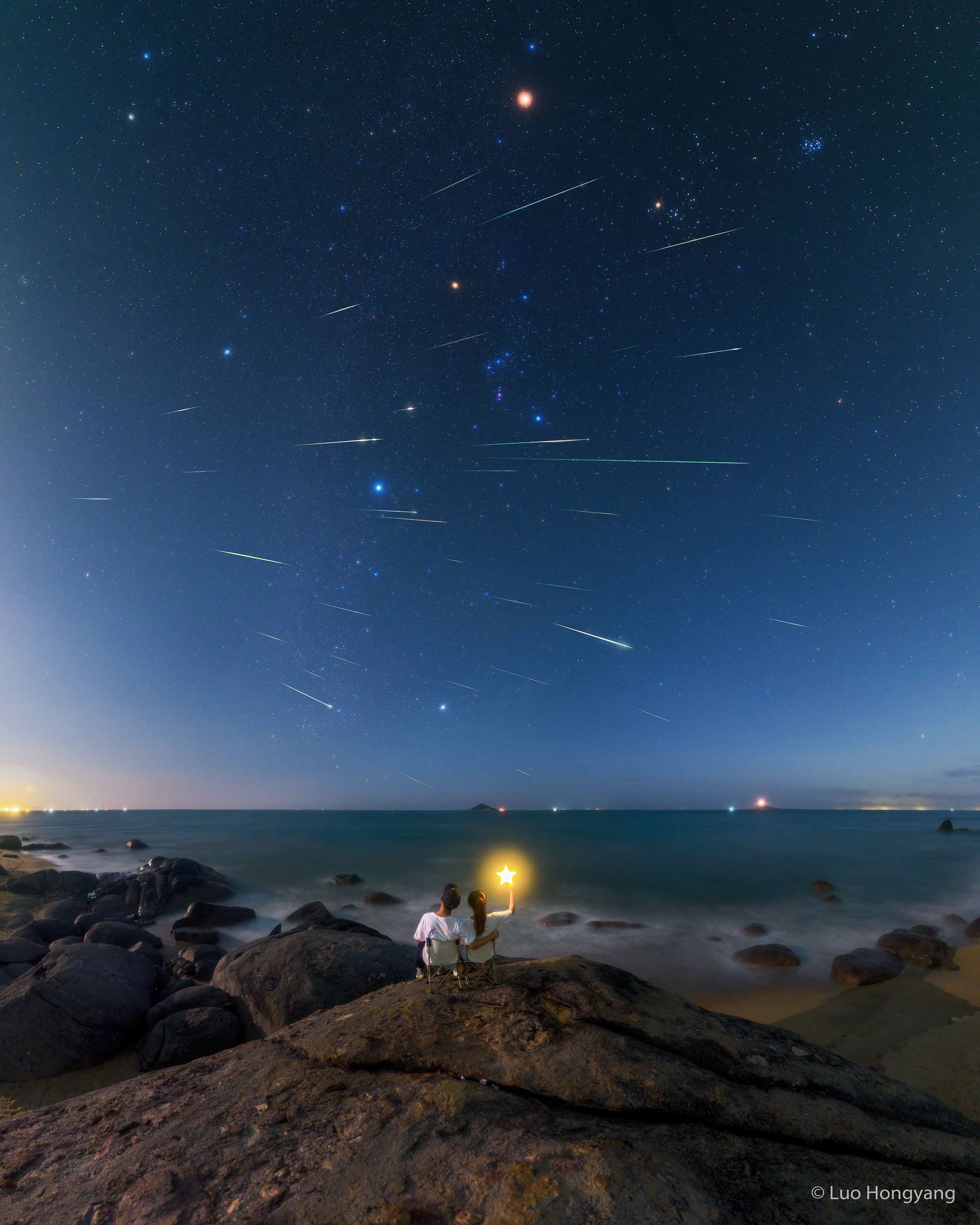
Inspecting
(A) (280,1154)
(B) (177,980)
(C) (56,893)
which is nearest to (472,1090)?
(A) (280,1154)

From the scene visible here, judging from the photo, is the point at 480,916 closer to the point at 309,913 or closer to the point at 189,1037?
the point at 189,1037

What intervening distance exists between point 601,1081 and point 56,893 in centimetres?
2721

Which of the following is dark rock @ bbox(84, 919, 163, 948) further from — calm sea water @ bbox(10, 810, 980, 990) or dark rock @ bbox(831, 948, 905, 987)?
dark rock @ bbox(831, 948, 905, 987)

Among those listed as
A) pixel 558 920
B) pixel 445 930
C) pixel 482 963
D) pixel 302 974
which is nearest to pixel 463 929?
pixel 445 930

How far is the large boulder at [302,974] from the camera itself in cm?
844

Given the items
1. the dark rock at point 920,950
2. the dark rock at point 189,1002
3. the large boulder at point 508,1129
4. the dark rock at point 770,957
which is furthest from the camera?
the dark rock at point 770,957

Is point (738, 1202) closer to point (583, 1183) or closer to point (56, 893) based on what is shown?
point (583, 1183)

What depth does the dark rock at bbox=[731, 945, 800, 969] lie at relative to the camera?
1593 cm

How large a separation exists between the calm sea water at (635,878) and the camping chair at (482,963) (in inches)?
468

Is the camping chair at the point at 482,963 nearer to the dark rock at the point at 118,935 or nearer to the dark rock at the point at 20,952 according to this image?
the dark rock at the point at 20,952

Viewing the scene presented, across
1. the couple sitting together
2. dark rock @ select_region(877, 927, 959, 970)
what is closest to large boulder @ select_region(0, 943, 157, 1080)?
the couple sitting together

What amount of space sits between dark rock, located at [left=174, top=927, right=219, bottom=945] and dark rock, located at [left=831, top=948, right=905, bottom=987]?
18040mm

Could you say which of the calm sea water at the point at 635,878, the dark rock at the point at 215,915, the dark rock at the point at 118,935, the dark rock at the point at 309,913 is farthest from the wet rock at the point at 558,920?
the dark rock at the point at 118,935

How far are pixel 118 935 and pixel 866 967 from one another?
19095mm
